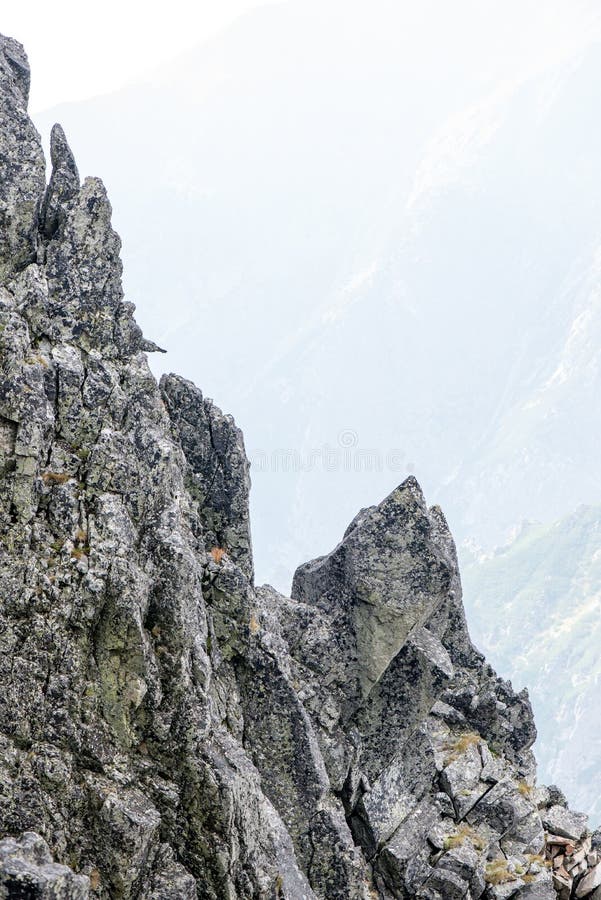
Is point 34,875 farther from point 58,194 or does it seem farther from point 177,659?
point 58,194

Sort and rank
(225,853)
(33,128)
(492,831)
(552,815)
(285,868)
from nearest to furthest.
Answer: (225,853)
(285,868)
(33,128)
(492,831)
(552,815)

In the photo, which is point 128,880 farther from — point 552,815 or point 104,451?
point 552,815

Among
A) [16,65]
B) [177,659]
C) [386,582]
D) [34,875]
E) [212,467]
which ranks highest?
[16,65]

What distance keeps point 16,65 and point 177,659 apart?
2091 cm

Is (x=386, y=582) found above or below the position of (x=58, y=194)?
below

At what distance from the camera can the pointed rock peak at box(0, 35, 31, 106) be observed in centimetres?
2897

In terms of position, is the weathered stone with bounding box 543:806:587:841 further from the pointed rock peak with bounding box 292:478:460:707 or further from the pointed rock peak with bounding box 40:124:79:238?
the pointed rock peak with bounding box 40:124:79:238

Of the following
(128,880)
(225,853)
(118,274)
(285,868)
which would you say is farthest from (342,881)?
(118,274)

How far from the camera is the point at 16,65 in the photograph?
2992 cm

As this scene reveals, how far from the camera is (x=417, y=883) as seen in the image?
33000mm

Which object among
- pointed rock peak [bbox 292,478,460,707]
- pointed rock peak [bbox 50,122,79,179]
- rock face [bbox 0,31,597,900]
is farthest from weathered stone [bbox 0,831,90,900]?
pointed rock peak [bbox 50,122,79,179]

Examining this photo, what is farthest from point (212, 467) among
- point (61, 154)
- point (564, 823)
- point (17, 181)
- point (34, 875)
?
point (564, 823)

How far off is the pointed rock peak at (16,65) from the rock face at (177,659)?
99 mm

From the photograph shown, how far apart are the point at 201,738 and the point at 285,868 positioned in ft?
18.6
